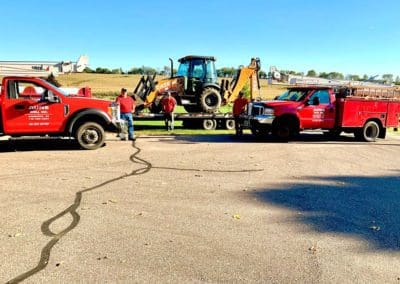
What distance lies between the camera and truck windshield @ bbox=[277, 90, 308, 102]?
14109mm

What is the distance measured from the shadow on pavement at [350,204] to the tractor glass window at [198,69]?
39.7 ft

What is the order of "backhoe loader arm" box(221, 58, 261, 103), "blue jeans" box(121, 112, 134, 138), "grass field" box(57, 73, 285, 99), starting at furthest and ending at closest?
1. "grass field" box(57, 73, 285, 99)
2. "backhoe loader arm" box(221, 58, 261, 103)
3. "blue jeans" box(121, 112, 134, 138)

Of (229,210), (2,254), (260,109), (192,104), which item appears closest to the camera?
(2,254)

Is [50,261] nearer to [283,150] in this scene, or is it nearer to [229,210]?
[229,210]

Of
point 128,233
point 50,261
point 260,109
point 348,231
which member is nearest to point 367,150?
point 260,109

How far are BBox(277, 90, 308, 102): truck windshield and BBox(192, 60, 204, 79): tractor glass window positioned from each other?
5.41 meters

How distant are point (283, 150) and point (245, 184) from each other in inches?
189

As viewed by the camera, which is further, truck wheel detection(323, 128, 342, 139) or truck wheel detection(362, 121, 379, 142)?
truck wheel detection(362, 121, 379, 142)

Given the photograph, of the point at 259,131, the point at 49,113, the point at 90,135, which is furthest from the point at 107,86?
the point at 49,113

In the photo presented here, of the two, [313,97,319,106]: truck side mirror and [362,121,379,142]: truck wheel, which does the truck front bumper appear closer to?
[313,97,319,106]: truck side mirror

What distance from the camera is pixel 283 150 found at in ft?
→ 38.5

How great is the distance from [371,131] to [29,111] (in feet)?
39.1

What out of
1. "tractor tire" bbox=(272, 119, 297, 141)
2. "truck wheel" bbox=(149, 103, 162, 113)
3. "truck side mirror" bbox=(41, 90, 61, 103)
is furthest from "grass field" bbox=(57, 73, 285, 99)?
"truck side mirror" bbox=(41, 90, 61, 103)

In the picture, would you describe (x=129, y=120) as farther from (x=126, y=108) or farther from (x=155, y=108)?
(x=155, y=108)
